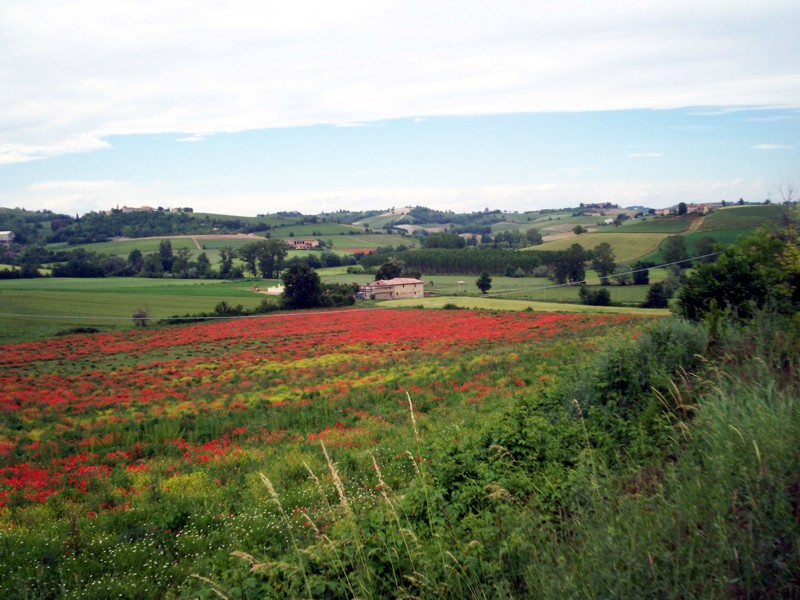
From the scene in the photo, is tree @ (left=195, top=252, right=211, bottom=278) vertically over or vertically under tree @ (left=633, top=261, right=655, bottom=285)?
over

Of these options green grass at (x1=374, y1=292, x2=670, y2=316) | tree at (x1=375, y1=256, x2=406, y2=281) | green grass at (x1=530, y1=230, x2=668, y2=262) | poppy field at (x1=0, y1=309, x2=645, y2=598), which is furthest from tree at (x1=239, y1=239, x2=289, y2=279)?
poppy field at (x1=0, y1=309, x2=645, y2=598)

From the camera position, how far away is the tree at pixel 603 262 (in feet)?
169

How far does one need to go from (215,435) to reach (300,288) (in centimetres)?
4030

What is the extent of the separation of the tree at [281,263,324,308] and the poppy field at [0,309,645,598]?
19.8 m

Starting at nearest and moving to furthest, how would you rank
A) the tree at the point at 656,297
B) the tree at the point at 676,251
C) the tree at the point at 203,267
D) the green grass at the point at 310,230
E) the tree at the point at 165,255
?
the tree at the point at 656,297 < the tree at the point at 676,251 < the tree at the point at 203,267 < the tree at the point at 165,255 < the green grass at the point at 310,230

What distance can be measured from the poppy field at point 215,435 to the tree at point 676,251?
19673 mm

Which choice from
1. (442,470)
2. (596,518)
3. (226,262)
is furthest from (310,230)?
(596,518)

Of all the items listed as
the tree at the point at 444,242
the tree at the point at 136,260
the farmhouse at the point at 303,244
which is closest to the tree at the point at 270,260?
the farmhouse at the point at 303,244

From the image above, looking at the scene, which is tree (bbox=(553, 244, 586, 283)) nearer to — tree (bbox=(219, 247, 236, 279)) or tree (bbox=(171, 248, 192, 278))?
tree (bbox=(219, 247, 236, 279))

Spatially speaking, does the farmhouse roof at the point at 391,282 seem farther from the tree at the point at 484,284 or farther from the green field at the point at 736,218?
the green field at the point at 736,218

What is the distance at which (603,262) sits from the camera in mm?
53406

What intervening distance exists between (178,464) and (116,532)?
139 inches

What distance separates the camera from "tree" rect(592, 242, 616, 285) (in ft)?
169

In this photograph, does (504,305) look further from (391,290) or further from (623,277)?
(391,290)
